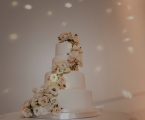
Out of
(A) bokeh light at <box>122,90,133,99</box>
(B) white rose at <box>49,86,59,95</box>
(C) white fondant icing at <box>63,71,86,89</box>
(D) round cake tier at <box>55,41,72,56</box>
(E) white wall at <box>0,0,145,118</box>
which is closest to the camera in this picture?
(B) white rose at <box>49,86,59,95</box>

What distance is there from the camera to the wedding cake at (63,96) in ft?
3.60

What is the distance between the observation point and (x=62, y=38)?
1447 mm

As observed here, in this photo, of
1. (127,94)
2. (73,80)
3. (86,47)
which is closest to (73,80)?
(73,80)

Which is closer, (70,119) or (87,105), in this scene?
(70,119)

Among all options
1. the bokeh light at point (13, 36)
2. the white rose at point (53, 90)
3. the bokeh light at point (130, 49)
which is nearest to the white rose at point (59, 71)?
the white rose at point (53, 90)

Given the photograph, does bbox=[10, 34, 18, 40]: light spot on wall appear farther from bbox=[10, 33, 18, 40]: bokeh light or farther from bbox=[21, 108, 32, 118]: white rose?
bbox=[21, 108, 32, 118]: white rose

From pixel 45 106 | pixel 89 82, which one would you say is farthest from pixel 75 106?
pixel 89 82

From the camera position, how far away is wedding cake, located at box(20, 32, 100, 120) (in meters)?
1.10

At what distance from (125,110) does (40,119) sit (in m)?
1.17

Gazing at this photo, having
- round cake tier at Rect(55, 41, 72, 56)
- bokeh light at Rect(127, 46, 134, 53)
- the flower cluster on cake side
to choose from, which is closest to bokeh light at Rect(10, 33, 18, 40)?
round cake tier at Rect(55, 41, 72, 56)

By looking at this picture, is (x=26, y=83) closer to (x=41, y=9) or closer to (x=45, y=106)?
(x=45, y=106)

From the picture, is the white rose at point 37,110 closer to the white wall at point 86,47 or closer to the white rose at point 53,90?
the white rose at point 53,90

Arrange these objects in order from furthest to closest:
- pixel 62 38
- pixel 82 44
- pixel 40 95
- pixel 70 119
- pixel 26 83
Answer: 1. pixel 82 44
2. pixel 26 83
3. pixel 62 38
4. pixel 40 95
5. pixel 70 119

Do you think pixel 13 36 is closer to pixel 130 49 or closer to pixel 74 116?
pixel 74 116
